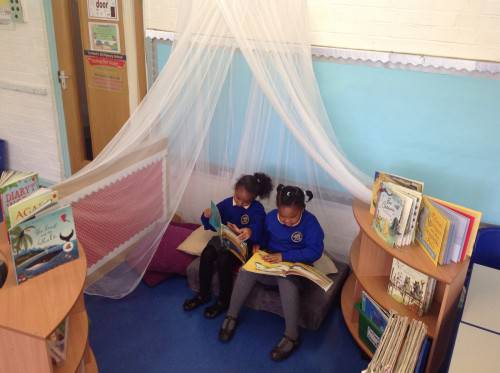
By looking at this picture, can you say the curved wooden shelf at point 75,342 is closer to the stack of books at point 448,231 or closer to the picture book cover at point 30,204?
the picture book cover at point 30,204

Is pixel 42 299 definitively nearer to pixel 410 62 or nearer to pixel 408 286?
pixel 408 286

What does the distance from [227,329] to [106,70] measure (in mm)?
2384

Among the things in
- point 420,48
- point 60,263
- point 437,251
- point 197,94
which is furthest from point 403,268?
point 60,263

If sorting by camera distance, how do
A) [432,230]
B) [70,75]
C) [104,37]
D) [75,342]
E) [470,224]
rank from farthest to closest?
1. [70,75]
2. [104,37]
3. [432,230]
4. [470,224]
5. [75,342]

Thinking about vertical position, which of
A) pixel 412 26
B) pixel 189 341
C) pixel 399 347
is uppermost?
pixel 412 26

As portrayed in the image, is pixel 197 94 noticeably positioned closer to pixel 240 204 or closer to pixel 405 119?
pixel 240 204

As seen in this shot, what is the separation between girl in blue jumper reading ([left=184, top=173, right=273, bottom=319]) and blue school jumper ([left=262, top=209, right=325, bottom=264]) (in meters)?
0.11

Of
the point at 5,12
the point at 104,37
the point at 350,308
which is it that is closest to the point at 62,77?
the point at 104,37

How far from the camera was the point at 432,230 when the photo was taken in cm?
204

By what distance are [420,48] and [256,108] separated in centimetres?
95

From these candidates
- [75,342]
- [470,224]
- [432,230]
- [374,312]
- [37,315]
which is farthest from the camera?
[374,312]

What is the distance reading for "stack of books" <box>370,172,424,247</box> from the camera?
2.10 m

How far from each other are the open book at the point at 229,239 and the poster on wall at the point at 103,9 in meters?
1.83

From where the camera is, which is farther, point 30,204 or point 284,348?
point 284,348
